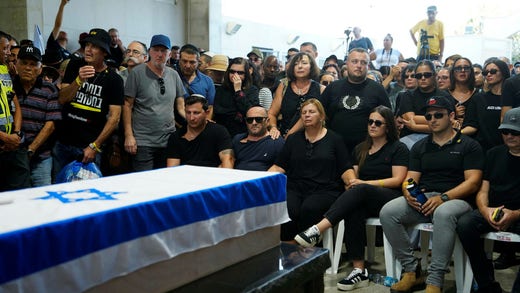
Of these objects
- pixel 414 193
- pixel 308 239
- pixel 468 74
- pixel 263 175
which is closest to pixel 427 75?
pixel 468 74

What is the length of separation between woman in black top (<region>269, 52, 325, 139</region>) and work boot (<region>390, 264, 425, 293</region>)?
5.26 feet

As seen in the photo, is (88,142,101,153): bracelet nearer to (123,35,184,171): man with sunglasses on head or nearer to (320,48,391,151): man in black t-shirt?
(123,35,184,171): man with sunglasses on head

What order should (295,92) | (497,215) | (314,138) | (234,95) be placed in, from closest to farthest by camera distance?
(497,215) < (314,138) < (295,92) < (234,95)

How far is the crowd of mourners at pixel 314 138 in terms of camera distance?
12.4 feet

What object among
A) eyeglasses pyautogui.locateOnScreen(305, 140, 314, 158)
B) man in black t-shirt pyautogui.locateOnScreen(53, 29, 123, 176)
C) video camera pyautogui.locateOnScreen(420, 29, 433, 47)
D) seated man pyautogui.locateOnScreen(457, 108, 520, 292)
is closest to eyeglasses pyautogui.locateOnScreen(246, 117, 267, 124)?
eyeglasses pyautogui.locateOnScreen(305, 140, 314, 158)

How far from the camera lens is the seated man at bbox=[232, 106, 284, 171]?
470 cm

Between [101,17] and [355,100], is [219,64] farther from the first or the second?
[101,17]

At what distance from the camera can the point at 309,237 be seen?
3.90 metres

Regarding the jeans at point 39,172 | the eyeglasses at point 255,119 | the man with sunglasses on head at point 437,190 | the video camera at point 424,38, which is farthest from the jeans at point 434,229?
the video camera at point 424,38

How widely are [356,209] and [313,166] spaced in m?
0.52

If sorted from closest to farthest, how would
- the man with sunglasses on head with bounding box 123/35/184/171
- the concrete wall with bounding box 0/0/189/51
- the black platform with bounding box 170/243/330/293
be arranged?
the black platform with bounding box 170/243/330/293
the man with sunglasses on head with bounding box 123/35/184/171
the concrete wall with bounding box 0/0/189/51

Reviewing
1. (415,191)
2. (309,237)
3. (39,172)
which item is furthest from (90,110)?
(415,191)

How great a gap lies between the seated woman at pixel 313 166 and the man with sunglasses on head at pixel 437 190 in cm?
52

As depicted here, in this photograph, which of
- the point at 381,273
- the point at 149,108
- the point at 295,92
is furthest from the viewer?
the point at 295,92
